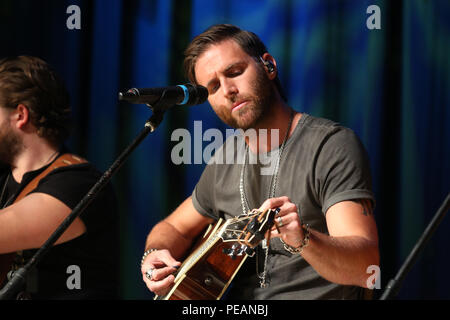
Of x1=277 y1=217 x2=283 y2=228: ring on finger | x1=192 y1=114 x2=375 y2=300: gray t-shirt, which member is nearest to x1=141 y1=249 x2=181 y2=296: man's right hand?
x1=192 y1=114 x2=375 y2=300: gray t-shirt

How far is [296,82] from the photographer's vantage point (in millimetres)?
2549

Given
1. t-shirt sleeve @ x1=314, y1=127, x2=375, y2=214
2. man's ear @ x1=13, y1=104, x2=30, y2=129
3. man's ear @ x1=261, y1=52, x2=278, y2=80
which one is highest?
man's ear @ x1=261, y1=52, x2=278, y2=80

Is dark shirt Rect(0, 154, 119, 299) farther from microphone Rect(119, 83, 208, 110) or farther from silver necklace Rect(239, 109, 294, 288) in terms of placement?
microphone Rect(119, 83, 208, 110)

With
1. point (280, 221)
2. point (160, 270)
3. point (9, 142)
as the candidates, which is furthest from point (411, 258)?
point (9, 142)

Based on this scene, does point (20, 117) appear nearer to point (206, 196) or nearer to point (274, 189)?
point (206, 196)

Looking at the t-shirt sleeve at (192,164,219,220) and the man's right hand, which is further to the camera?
the t-shirt sleeve at (192,164,219,220)

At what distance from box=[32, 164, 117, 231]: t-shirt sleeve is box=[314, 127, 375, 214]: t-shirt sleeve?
3.00 feet

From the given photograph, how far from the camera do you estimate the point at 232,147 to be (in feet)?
7.63

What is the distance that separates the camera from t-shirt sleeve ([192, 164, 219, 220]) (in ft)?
7.53

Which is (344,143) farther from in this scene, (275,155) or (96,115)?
(96,115)

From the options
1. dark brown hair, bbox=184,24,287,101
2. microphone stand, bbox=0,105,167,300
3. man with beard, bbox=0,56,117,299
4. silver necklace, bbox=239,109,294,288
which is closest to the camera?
microphone stand, bbox=0,105,167,300

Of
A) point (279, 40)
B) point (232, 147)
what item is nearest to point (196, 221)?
point (232, 147)

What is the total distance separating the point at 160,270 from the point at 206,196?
45 centimetres

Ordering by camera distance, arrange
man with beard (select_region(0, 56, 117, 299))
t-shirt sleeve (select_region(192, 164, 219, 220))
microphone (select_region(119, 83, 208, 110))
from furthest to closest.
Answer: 1. t-shirt sleeve (select_region(192, 164, 219, 220))
2. man with beard (select_region(0, 56, 117, 299))
3. microphone (select_region(119, 83, 208, 110))
